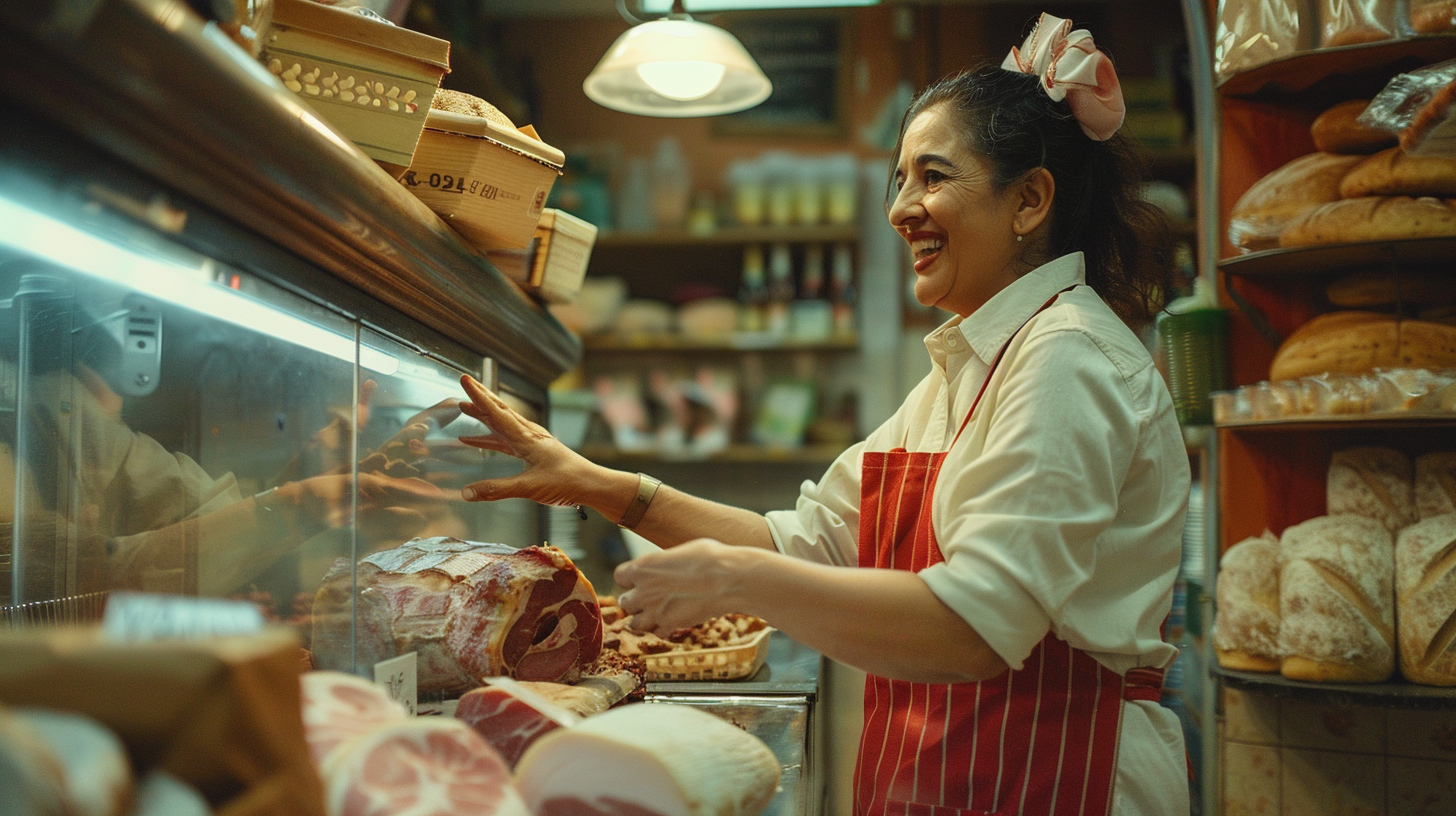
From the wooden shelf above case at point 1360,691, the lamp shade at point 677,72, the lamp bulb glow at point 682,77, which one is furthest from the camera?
the lamp bulb glow at point 682,77

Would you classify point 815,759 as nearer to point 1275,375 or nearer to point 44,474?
point 44,474

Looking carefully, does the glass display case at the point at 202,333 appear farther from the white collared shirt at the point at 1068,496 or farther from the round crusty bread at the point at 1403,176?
the round crusty bread at the point at 1403,176

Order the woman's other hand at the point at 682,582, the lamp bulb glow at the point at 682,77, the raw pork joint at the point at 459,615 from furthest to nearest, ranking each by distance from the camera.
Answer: the lamp bulb glow at the point at 682,77
the raw pork joint at the point at 459,615
the woman's other hand at the point at 682,582

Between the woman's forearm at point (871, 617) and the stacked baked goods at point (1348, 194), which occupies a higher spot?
the stacked baked goods at point (1348, 194)

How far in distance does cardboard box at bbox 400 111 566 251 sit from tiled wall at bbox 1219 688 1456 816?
83.1 inches

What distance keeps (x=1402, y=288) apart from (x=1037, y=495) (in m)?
1.77

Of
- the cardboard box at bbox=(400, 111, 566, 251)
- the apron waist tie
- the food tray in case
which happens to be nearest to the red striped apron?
the apron waist tie

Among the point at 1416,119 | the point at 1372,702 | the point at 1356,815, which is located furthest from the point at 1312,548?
the point at 1416,119

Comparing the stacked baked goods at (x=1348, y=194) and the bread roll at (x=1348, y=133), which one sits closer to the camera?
the stacked baked goods at (x=1348, y=194)

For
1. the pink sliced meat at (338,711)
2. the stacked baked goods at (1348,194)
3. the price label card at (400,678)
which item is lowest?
the price label card at (400,678)

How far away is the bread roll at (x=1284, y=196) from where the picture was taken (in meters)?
2.40

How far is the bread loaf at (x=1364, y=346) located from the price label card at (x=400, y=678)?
2.14 metres

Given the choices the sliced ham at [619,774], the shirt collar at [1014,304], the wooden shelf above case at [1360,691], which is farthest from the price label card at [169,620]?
the wooden shelf above case at [1360,691]

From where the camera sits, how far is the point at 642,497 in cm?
184
